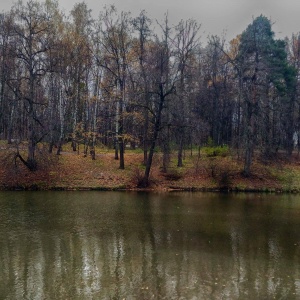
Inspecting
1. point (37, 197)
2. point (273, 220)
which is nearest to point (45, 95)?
point (37, 197)

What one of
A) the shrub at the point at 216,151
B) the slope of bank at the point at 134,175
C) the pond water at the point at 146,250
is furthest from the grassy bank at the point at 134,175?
the pond water at the point at 146,250

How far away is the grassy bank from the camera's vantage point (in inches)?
1082

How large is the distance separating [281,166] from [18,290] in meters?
27.8

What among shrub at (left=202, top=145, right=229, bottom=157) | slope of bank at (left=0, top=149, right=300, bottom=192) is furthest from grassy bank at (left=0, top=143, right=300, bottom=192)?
shrub at (left=202, top=145, right=229, bottom=157)

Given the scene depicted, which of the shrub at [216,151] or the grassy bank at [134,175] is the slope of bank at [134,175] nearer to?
the grassy bank at [134,175]

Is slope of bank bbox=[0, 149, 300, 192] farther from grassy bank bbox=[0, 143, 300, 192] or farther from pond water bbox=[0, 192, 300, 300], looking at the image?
pond water bbox=[0, 192, 300, 300]

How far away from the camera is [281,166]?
32125 millimetres

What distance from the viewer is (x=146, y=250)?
11992 mm

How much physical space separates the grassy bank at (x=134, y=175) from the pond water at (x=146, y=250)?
20.4ft

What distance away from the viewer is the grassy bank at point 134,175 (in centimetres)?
2748

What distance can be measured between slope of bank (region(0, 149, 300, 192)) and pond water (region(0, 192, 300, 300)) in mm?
6188

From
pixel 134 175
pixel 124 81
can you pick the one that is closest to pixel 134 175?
pixel 134 175

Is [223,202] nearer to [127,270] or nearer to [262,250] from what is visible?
[262,250]

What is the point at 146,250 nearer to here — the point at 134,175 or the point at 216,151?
the point at 134,175
